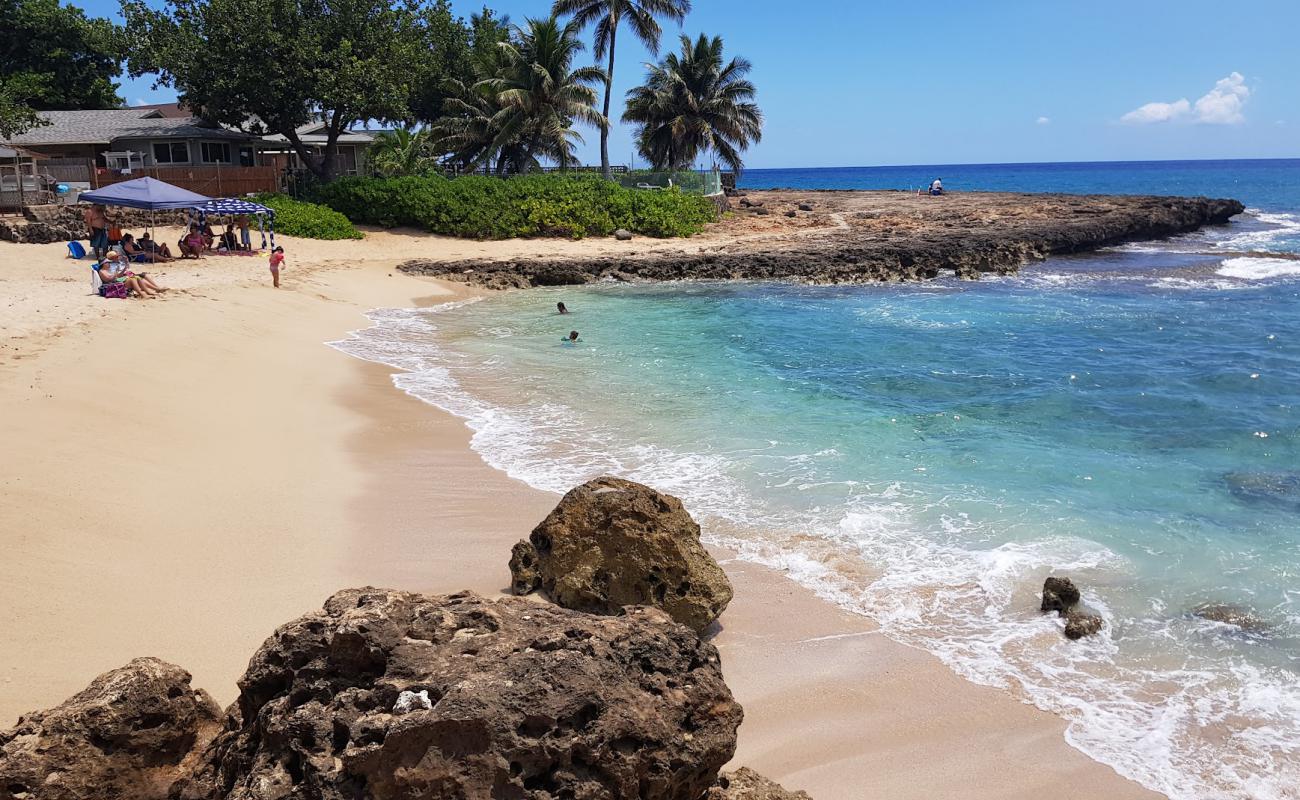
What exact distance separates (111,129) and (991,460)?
41.4 m

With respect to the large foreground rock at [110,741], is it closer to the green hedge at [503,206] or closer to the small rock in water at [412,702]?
the small rock in water at [412,702]

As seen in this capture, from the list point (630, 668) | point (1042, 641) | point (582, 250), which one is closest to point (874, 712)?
point (1042, 641)

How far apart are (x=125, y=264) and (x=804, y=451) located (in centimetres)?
1461

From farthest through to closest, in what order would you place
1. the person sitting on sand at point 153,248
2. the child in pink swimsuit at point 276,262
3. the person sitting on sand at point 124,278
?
1. the person sitting on sand at point 153,248
2. the child in pink swimsuit at point 276,262
3. the person sitting on sand at point 124,278

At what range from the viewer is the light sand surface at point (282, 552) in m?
5.85

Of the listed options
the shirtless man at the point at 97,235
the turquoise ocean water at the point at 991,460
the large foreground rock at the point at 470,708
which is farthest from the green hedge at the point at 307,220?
the large foreground rock at the point at 470,708

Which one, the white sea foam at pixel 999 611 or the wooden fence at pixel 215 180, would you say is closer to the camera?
the white sea foam at pixel 999 611

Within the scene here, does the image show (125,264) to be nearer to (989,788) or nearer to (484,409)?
(484,409)

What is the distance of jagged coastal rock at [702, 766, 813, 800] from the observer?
161 inches

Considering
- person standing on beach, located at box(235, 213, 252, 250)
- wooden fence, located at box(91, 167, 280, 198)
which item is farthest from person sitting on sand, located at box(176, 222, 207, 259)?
wooden fence, located at box(91, 167, 280, 198)

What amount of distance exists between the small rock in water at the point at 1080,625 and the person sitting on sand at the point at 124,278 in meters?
17.5

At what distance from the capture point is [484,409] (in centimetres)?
1411

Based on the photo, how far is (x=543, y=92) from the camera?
40781 mm

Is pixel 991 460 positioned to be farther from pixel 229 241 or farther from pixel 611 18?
pixel 611 18
